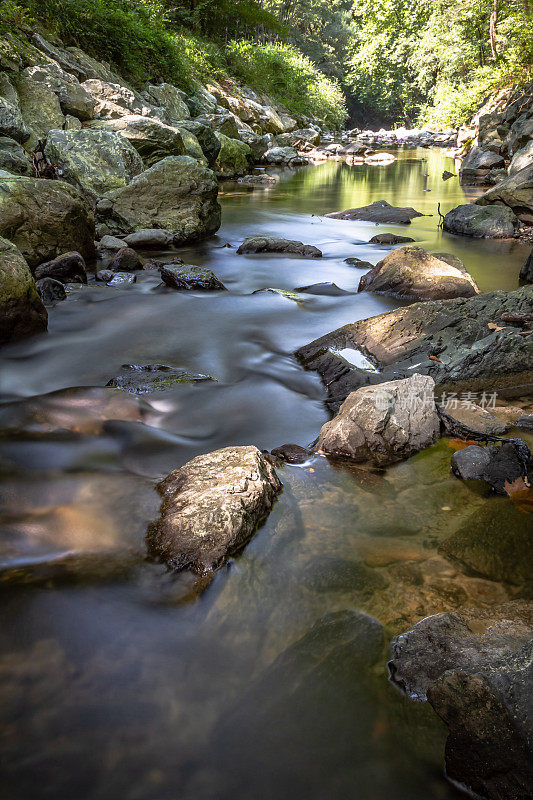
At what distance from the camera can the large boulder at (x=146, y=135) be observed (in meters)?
11.7

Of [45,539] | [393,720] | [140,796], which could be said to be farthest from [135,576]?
[393,720]

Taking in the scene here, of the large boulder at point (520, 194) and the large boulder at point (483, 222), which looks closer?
the large boulder at point (520, 194)

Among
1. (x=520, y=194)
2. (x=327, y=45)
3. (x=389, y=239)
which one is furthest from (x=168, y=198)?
(x=327, y=45)

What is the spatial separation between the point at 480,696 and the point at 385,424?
5.80 feet

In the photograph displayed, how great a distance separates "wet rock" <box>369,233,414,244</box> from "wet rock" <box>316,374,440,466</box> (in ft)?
24.6

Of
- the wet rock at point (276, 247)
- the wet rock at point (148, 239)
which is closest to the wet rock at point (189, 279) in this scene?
the wet rock at point (148, 239)

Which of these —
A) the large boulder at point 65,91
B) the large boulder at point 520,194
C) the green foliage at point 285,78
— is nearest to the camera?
the large boulder at point 520,194

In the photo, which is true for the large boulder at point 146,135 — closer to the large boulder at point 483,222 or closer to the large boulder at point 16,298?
the large boulder at point 483,222

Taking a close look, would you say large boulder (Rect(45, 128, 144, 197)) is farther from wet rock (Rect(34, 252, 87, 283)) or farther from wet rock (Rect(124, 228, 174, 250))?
wet rock (Rect(34, 252, 87, 283))

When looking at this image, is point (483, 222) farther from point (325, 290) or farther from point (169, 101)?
point (169, 101)

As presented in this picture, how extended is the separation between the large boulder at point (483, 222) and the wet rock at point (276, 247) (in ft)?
10.7

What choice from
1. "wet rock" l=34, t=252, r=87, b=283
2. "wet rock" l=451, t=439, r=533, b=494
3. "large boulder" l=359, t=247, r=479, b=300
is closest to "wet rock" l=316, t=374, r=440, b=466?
"wet rock" l=451, t=439, r=533, b=494

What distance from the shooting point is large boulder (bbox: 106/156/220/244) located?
9.00 m

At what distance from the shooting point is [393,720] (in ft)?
5.61
